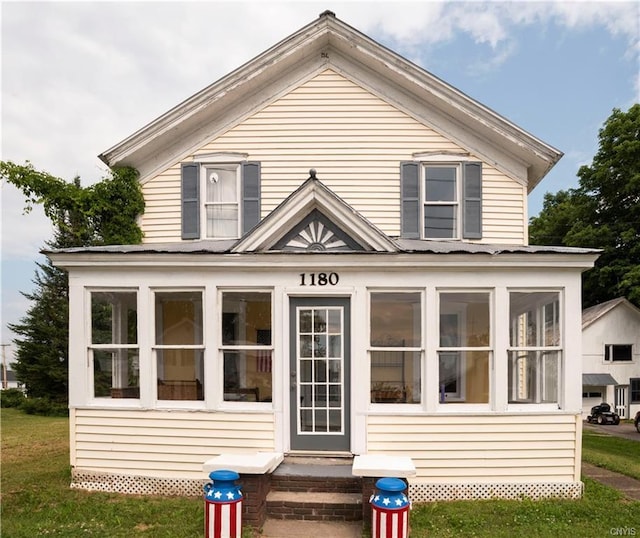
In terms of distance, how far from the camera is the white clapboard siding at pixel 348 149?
9375 mm

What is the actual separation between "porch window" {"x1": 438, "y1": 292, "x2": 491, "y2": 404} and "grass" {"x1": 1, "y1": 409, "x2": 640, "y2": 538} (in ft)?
5.31

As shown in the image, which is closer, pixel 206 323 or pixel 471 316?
pixel 206 323

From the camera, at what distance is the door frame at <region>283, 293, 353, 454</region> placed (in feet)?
23.6

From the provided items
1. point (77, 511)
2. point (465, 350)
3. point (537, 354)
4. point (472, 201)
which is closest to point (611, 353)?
point (472, 201)

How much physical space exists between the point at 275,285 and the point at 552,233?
3061 cm

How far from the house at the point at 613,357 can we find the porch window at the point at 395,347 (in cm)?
2463

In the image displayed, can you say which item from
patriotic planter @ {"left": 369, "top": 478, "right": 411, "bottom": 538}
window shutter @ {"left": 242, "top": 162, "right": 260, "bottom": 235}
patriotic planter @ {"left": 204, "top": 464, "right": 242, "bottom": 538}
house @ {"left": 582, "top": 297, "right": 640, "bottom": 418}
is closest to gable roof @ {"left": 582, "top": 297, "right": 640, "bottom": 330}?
house @ {"left": 582, "top": 297, "right": 640, "bottom": 418}

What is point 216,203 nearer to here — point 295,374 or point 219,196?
point 219,196

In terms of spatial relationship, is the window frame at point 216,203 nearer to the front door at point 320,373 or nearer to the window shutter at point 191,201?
the window shutter at point 191,201

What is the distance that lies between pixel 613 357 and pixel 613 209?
30.5ft

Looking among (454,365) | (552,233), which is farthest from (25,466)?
(552,233)

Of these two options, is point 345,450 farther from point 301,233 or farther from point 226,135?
point 226,135

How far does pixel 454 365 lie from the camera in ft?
25.0

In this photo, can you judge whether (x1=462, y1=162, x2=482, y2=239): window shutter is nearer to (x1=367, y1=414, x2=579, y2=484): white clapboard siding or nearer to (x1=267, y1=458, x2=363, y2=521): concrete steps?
(x1=367, y1=414, x2=579, y2=484): white clapboard siding
